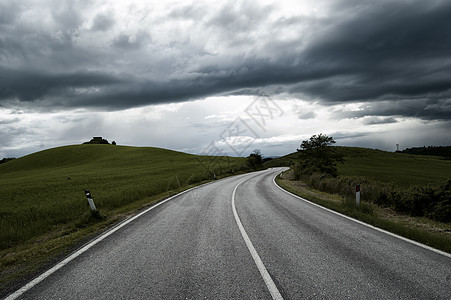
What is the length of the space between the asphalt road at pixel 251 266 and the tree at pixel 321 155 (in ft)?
71.4

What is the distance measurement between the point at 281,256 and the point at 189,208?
6.49 meters

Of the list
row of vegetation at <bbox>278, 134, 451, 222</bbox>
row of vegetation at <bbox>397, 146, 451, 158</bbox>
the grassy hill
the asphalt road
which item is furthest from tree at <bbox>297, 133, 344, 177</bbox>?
row of vegetation at <bbox>397, 146, 451, 158</bbox>

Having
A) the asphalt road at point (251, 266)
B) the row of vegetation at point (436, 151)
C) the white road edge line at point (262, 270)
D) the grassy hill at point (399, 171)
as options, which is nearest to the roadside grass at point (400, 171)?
the grassy hill at point (399, 171)

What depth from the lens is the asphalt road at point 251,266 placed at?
3781 millimetres

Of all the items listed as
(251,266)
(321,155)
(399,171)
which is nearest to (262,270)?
(251,266)

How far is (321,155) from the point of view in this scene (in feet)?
95.2

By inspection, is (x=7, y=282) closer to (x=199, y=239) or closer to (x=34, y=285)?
(x=34, y=285)

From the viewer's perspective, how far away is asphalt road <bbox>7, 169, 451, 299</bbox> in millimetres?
3781

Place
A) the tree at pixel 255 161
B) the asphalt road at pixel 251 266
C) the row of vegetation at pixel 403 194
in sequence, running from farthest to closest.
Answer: the tree at pixel 255 161, the row of vegetation at pixel 403 194, the asphalt road at pixel 251 266

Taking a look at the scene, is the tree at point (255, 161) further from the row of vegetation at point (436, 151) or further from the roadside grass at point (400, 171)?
the row of vegetation at point (436, 151)

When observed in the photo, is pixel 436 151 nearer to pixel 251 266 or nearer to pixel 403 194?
pixel 403 194

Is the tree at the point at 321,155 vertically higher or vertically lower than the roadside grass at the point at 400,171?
higher

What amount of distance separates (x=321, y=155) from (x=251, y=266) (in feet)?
87.9

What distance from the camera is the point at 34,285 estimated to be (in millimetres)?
4172
